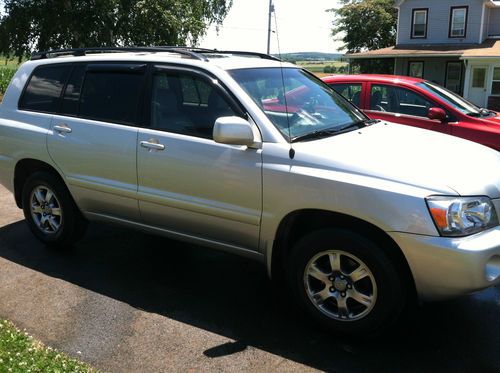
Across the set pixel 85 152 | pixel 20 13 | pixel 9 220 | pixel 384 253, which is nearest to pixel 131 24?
pixel 20 13

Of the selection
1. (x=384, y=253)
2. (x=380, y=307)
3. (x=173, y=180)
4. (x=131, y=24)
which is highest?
(x=131, y=24)

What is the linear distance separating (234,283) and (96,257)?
144cm

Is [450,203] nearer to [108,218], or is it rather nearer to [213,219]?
[213,219]

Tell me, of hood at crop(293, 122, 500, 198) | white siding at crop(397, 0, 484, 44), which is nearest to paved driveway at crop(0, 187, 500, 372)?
hood at crop(293, 122, 500, 198)

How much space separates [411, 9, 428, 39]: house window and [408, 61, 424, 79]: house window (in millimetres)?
1400

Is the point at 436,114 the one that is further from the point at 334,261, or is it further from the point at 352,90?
the point at 334,261

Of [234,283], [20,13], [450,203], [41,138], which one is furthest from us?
[20,13]

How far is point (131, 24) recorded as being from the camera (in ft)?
77.2

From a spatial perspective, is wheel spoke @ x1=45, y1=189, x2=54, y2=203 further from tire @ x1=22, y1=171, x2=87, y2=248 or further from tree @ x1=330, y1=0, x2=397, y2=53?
tree @ x1=330, y1=0, x2=397, y2=53

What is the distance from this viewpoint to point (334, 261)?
11.2 feet

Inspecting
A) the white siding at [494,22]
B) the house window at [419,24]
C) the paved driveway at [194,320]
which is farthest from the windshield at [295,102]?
the white siding at [494,22]

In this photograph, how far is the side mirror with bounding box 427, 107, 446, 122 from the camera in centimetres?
723

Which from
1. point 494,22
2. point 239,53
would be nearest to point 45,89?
point 239,53

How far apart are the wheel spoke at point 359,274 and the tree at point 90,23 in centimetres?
2099
